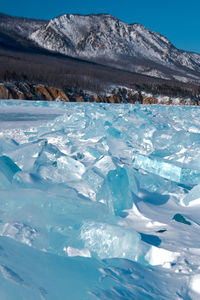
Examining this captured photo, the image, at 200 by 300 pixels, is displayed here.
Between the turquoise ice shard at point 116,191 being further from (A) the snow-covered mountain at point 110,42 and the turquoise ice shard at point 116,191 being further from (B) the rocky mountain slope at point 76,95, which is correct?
(A) the snow-covered mountain at point 110,42

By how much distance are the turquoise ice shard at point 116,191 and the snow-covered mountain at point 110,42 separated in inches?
4315

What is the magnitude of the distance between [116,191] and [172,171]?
44.7 inches

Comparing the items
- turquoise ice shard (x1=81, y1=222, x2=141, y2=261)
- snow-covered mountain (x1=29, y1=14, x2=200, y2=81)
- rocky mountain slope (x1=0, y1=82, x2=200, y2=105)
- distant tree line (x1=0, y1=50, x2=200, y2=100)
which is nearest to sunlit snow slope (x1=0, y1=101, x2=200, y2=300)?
turquoise ice shard (x1=81, y1=222, x2=141, y2=261)

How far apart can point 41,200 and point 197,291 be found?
1.06m

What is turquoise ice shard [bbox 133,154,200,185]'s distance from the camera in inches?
121

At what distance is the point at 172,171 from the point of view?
10.3ft

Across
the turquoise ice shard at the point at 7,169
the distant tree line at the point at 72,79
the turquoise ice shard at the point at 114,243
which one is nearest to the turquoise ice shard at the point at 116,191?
the turquoise ice shard at the point at 114,243

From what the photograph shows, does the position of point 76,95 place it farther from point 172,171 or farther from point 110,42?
point 110,42

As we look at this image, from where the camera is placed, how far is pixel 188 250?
1.73 metres

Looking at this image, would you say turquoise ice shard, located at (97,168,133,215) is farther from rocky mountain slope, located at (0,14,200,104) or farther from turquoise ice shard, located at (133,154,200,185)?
rocky mountain slope, located at (0,14,200,104)

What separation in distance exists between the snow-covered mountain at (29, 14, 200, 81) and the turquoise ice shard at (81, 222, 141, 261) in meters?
110

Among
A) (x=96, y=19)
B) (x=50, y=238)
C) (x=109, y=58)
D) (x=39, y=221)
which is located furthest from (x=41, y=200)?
(x=96, y=19)

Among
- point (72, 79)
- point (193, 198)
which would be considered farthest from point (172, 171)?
point (72, 79)

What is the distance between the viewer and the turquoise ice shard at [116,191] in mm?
2203
